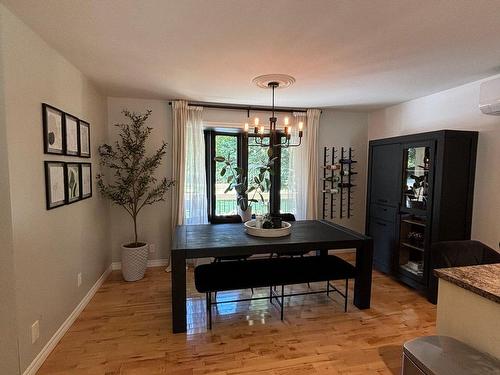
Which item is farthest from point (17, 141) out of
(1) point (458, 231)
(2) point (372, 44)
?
(1) point (458, 231)

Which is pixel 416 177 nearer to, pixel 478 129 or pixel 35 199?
pixel 478 129

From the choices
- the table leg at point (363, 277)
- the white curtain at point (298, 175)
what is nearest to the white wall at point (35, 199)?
the table leg at point (363, 277)

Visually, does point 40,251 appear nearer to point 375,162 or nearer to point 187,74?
point 187,74

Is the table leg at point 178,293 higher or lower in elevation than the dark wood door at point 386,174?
lower

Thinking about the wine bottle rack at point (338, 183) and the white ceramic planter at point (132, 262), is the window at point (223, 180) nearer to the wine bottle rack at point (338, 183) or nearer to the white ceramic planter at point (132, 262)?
the white ceramic planter at point (132, 262)

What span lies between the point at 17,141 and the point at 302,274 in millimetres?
2481

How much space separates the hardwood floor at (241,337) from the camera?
1.97 metres

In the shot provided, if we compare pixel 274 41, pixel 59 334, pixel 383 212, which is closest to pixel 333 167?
pixel 383 212

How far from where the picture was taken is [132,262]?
133 inches

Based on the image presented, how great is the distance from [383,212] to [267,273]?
78.4 inches

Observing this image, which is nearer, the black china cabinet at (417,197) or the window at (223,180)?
the black china cabinet at (417,197)

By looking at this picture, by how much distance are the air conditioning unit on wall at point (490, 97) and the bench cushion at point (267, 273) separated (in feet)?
6.52

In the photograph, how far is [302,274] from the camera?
2.64 meters

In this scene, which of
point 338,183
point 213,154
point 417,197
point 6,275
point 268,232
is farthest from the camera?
point 338,183
